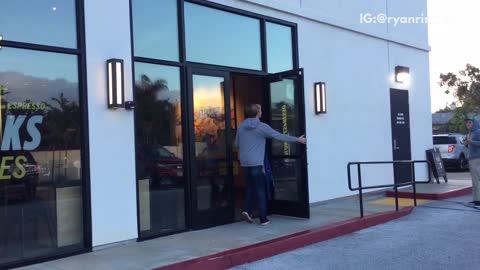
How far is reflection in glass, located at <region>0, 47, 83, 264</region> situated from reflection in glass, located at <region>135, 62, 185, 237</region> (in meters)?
0.89

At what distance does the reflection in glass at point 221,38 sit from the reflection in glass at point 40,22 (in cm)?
182

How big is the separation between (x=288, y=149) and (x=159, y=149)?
224 cm

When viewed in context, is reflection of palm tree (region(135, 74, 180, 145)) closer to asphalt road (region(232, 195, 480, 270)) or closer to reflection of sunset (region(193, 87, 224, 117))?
reflection of sunset (region(193, 87, 224, 117))

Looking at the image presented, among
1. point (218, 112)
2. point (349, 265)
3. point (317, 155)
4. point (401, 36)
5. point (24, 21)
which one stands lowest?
point (349, 265)

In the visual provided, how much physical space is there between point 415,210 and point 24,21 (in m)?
7.07

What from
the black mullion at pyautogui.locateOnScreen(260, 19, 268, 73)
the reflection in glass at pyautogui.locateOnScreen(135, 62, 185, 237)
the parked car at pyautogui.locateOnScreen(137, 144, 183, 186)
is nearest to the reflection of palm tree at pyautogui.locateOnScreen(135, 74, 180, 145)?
the reflection in glass at pyautogui.locateOnScreen(135, 62, 185, 237)

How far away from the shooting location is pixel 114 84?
6207 millimetres

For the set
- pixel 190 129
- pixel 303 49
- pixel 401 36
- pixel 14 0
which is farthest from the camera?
pixel 401 36

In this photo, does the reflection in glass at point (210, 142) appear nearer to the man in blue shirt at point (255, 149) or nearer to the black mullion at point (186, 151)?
the black mullion at point (186, 151)

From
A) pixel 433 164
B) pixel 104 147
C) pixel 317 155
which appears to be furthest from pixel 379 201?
pixel 104 147

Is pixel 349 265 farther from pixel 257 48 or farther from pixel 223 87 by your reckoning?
pixel 257 48

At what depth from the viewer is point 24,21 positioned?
5.68 meters

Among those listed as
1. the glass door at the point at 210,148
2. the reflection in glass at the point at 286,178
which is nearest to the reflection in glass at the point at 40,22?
the glass door at the point at 210,148

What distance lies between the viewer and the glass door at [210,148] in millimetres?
7258
